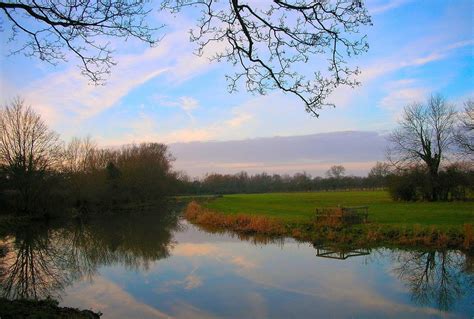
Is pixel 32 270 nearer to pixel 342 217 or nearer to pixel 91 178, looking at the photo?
pixel 342 217

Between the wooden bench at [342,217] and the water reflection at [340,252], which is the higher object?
the wooden bench at [342,217]

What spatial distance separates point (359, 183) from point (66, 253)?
94.2m

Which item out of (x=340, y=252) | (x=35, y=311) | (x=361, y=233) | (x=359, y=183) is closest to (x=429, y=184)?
(x=361, y=233)

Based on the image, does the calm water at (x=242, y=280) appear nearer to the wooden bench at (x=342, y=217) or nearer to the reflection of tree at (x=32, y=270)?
the reflection of tree at (x=32, y=270)

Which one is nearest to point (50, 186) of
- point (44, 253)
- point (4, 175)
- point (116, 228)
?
point (4, 175)

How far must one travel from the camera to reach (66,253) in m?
20.5

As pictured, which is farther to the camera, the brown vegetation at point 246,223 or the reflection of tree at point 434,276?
the brown vegetation at point 246,223

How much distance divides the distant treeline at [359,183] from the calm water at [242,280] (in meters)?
26.6

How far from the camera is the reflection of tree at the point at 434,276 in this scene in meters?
10.9


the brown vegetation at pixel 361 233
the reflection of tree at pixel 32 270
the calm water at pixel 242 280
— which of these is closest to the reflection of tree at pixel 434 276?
the calm water at pixel 242 280

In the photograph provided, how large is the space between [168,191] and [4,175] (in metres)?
37.2

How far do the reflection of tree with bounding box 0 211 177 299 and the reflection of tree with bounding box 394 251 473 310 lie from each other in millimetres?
10189

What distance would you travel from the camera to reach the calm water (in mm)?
10148

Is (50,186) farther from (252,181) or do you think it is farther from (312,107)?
(252,181)
